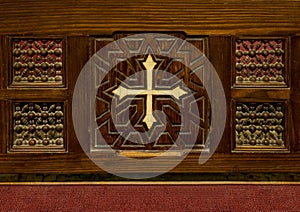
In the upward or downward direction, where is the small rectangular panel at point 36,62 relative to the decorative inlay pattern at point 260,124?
upward

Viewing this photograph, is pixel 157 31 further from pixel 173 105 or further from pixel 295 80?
pixel 295 80

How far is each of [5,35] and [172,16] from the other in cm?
40

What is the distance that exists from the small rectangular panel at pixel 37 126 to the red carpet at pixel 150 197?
0.33 feet

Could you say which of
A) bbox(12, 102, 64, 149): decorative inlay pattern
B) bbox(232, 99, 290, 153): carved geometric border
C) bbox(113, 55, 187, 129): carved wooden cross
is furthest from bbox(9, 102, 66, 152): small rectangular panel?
bbox(232, 99, 290, 153): carved geometric border

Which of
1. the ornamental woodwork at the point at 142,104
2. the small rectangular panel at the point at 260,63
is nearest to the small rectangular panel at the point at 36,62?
the ornamental woodwork at the point at 142,104

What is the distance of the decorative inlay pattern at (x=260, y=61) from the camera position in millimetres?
1132

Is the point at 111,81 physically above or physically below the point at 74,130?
above

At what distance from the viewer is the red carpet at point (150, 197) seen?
1.11 m

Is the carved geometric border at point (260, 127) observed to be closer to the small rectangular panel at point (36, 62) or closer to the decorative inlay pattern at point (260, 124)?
the decorative inlay pattern at point (260, 124)

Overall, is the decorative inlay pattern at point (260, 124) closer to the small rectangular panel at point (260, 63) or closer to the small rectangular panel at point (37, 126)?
the small rectangular panel at point (260, 63)

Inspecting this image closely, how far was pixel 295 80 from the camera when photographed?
1.12m

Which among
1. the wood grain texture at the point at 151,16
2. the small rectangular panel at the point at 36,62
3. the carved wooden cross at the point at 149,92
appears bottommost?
the carved wooden cross at the point at 149,92

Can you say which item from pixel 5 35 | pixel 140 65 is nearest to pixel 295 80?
pixel 140 65

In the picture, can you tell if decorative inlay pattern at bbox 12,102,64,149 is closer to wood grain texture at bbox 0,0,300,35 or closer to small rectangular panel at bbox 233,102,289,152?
wood grain texture at bbox 0,0,300,35
